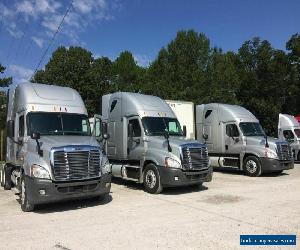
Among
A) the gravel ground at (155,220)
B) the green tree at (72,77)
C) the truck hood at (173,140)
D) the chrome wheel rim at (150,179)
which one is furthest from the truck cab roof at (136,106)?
the green tree at (72,77)

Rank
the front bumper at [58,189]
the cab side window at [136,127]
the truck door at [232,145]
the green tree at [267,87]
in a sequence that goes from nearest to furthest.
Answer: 1. the front bumper at [58,189]
2. the cab side window at [136,127]
3. the truck door at [232,145]
4. the green tree at [267,87]

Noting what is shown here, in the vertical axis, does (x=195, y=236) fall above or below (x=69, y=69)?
below

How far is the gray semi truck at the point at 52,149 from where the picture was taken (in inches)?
396

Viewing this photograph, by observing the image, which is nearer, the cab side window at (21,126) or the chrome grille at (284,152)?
the cab side window at (21,126)

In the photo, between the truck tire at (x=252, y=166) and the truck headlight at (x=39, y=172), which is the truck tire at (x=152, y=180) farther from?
the truck tire at (x=252, y=166)

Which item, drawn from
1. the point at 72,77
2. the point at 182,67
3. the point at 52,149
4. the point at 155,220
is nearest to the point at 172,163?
the point at 155,220

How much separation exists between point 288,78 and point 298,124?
1738cm

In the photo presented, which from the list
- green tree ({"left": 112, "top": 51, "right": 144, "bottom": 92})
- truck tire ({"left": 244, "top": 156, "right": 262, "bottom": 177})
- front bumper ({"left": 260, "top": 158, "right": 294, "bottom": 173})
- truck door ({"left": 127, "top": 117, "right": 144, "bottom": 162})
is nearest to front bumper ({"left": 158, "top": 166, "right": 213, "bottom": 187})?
truck door ({"left": 127, "top": 117, "right": 144, "bottom": 162})

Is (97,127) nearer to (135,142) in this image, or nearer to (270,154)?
(135,142)

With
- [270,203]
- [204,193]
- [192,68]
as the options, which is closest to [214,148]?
[204,193]

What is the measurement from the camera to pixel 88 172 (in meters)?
10.5

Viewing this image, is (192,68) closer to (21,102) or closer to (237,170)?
(237,170)

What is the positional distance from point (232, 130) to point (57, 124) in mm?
10189

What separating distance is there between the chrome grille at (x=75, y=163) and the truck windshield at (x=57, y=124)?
1315mm
